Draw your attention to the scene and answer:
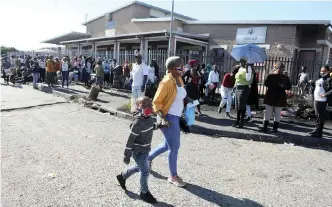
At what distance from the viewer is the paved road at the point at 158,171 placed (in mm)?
3760

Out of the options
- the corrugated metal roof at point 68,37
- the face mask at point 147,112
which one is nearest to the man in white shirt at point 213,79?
the face mask at point 147,112

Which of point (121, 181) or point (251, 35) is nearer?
point (121, 181)

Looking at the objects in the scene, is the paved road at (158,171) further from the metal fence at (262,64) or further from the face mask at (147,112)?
the metal fence at (262,64)

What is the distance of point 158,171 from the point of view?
4656 mm

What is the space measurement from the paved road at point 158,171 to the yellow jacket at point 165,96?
3.63 feet

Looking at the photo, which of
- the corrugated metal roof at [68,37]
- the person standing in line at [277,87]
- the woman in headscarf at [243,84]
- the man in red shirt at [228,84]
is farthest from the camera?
the corrugated metal roof at [68,37]

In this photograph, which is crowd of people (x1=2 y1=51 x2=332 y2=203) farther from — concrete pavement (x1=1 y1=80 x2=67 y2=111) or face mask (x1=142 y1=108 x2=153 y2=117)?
concrete pavement (x1=1 y1=80 x2=67 y2=111)

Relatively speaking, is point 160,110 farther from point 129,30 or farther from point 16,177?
point 129,30

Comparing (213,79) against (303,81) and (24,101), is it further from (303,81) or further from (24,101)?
(24,101)

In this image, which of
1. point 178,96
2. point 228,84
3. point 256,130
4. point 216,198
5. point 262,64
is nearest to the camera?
point 216,198

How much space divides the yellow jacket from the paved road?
1.11 metres

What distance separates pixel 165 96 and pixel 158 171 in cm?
136

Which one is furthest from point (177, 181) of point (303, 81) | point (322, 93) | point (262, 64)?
point (303, 81)

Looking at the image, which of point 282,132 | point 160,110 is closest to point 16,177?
point 160,110
